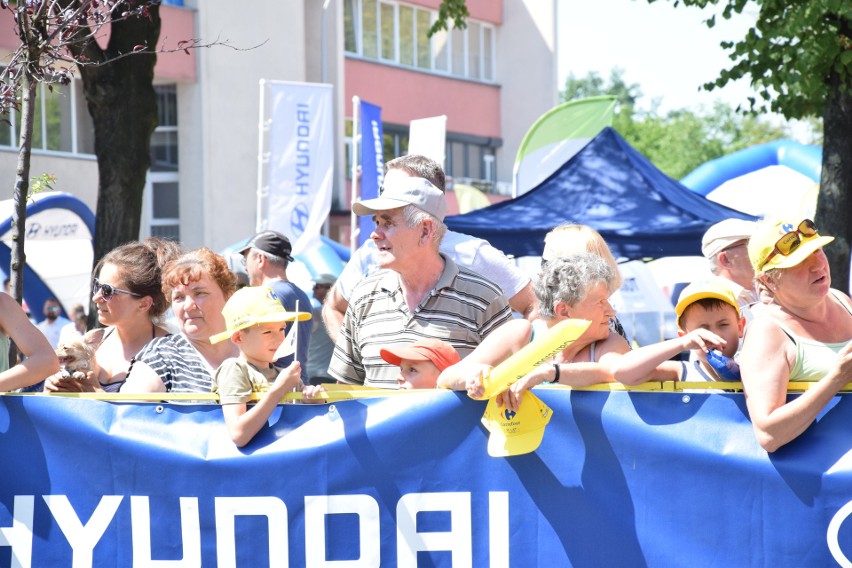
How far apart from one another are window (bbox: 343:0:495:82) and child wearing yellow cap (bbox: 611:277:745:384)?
92.8 ft

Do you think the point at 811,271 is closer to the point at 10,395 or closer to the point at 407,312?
the point at 407,312

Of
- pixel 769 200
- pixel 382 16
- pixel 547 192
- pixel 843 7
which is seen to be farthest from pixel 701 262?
pixel 382 16

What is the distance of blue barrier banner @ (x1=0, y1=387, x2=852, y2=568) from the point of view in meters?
3.79

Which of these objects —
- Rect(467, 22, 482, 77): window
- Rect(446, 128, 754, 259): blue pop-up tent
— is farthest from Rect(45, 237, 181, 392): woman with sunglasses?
Rect(467, 22, 482, 77): window

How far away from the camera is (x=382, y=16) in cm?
3316

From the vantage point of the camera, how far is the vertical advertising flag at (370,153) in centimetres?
1681

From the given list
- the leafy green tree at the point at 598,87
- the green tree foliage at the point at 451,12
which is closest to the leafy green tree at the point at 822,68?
the green tree foliage at the point at 451,12

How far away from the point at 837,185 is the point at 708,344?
6.92 meters

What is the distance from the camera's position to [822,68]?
1039 cm

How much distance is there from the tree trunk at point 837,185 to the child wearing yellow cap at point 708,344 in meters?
5.97

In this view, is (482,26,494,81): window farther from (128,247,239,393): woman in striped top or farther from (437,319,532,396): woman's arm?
(437,319,532,396): woman's arm

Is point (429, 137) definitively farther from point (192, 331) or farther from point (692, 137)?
point (692, 137)

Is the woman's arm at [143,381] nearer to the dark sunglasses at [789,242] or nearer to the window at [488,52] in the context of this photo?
the dark sunglasses at [789,242]

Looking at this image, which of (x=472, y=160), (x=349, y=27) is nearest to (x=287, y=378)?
(x=349, y=27)
